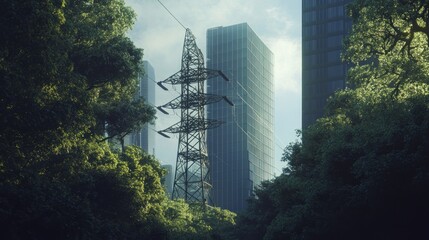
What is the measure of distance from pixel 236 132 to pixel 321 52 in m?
67.4

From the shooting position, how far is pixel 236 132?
7313 inches

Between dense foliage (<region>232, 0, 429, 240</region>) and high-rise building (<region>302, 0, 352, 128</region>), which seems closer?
dense foliage (<region>232, 0, 429, 240</region>)

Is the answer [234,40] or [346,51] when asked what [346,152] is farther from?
[234,40]

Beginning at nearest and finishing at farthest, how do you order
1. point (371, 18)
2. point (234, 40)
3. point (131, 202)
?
point (371, 18) → point (131, 202) → point (234, 40)

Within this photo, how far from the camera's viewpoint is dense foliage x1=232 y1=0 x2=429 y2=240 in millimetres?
25547

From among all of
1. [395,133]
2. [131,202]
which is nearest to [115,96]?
[131,202]

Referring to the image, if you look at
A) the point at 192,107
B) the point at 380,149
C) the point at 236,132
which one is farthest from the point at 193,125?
the point at 236,132

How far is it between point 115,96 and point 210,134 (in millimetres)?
152503

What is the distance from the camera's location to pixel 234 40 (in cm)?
19812

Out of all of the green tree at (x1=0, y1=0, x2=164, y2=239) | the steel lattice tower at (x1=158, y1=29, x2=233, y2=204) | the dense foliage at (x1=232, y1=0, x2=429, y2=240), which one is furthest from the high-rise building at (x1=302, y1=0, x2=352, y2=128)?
the green tree at (x1=0, y1=0, x2=164, y2=239)

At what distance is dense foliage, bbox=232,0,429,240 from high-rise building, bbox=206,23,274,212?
14121 centimetres

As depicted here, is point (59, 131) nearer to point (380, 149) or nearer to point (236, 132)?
point (380, 149)

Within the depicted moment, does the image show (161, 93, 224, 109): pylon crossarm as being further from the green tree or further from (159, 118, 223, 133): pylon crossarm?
the green tree

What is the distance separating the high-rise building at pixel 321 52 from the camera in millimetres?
120062
